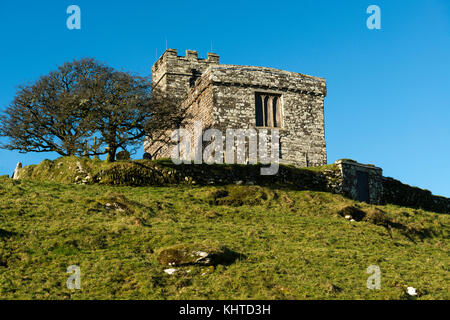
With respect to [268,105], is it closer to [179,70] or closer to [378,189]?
[378,189]

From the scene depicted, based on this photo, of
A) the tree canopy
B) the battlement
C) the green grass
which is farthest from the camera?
the battlement

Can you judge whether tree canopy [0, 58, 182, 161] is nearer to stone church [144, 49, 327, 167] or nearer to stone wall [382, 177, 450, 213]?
stone church [144, 49, 327, 167]

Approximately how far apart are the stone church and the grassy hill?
8149 mm

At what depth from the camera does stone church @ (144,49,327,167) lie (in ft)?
115

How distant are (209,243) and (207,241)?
399 mm

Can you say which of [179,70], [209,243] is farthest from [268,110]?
[209,243]

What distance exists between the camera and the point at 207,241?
58.4ft

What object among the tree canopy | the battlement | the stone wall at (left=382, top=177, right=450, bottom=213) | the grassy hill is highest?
the battlement

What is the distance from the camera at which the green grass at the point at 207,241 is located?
1460 centimetres

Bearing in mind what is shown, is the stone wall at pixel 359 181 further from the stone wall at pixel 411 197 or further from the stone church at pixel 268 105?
the stone church at pixel 268 105

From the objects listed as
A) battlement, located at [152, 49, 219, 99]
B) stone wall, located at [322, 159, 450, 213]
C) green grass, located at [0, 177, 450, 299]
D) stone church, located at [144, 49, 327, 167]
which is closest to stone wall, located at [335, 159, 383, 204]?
stone wall, located at [322, 159, 450, 213]

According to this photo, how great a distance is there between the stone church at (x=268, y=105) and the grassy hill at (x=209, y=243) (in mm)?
8149
